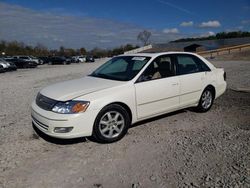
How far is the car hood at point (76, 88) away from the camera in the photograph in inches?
163

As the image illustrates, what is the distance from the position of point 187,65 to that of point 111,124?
242 cm

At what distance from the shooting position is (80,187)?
2986 mm

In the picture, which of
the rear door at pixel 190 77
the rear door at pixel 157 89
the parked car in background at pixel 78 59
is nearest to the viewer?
the rear door at pixel 157 89

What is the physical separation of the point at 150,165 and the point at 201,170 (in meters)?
0.69

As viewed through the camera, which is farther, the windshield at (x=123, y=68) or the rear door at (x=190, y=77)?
the rear door at (x=190, y=77)

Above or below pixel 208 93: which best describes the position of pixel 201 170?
below

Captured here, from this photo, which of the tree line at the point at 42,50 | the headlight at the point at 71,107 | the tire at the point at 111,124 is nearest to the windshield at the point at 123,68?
the tire at the point at 111,124

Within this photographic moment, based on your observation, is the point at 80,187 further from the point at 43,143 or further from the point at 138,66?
the point at 138,66

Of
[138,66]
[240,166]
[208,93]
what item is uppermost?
[138,66]

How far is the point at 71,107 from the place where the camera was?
3.94m

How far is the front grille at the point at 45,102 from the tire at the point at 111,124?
0.78 m

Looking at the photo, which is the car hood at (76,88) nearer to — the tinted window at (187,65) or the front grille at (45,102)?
the front grille at (45,102)

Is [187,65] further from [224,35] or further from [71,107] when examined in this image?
[224,35]

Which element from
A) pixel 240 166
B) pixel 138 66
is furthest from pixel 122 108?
pixel 240 166
